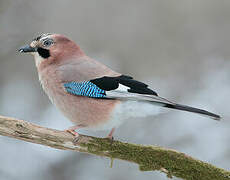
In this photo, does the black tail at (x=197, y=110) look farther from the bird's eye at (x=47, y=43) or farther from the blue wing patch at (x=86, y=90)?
the bird's eye at (x=47, y=43)

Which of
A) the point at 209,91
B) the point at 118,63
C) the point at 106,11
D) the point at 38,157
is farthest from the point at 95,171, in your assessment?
the point at 106,11

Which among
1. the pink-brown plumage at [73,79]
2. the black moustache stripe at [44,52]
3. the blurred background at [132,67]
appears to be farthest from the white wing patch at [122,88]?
the blurred background at [132,67]

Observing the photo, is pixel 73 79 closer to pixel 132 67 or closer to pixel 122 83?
pixel 122 83

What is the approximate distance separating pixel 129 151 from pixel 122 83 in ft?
2.52

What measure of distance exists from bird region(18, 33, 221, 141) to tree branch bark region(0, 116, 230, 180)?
16 centimetres

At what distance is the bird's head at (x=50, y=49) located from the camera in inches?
204

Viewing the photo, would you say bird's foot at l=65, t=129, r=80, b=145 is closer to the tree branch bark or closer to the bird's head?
the tree branch bark

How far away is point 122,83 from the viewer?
4.75m

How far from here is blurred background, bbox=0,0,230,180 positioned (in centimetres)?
721

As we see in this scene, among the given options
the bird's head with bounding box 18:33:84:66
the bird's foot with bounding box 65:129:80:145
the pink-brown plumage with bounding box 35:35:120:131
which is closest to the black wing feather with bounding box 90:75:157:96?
the pink-brown plumage with bounding box 35:35:120:131

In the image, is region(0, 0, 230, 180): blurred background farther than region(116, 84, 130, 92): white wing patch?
Yes

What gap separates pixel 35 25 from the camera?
8070mm

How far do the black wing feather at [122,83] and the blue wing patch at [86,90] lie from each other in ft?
0.17

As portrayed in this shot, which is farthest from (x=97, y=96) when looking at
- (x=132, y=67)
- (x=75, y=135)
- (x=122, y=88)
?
(x=132, y=67)
